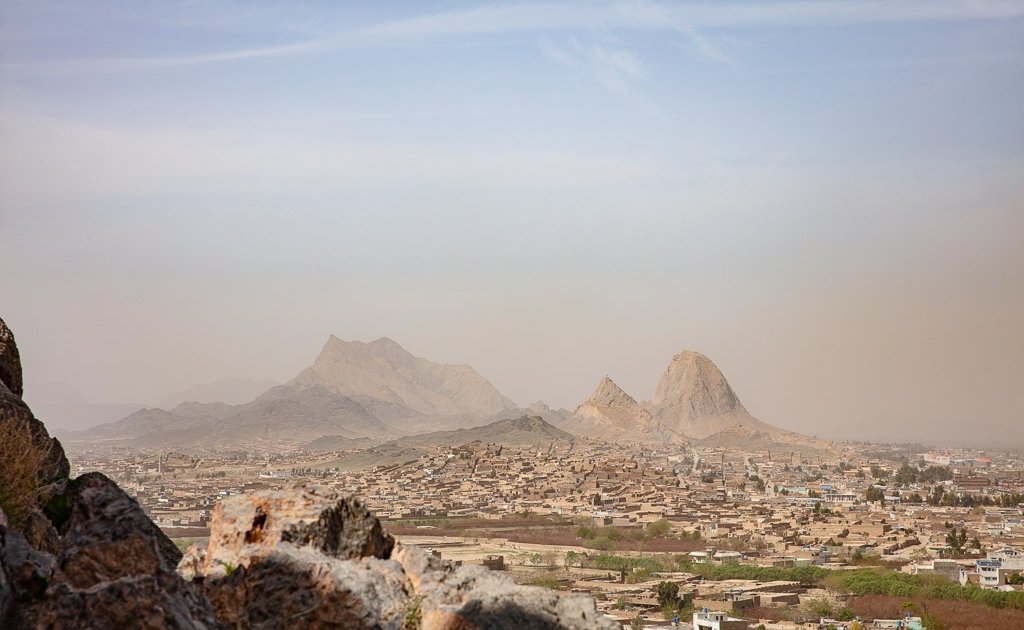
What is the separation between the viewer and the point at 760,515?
97.6 m

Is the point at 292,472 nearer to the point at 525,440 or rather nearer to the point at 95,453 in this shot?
the point at 95,453

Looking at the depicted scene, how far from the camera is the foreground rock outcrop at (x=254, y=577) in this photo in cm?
488

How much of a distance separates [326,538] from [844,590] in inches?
2139

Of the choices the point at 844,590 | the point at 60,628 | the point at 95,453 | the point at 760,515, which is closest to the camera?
the point at 60,628

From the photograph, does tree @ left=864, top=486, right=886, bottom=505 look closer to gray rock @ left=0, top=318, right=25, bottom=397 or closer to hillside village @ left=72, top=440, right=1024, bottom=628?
hillside village @ left=72, top=440, right=1024, bottom=628

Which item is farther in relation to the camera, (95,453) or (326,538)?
(95,453)

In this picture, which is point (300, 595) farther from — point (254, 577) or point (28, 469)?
point (28, 469)

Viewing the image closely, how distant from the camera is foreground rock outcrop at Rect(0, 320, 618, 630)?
4875mm

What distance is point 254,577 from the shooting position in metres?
5.97

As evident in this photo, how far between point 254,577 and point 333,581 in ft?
1.22

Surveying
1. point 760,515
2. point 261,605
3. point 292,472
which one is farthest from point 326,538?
point 292,472

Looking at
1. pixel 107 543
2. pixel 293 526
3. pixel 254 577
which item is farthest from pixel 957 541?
pixel 107 543

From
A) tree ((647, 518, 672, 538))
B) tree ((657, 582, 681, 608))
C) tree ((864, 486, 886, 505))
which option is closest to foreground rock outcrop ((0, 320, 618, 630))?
tree ((657, 582, 681, 608))

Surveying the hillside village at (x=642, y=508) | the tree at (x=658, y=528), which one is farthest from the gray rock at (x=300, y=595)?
the tree at (x=658, y=528)
